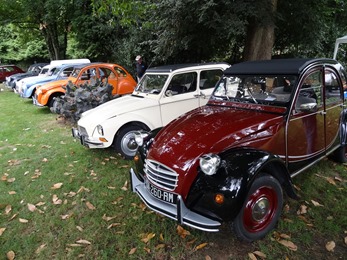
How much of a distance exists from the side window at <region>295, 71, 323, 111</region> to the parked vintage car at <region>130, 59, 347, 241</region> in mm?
13

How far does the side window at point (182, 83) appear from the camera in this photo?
18.6 feet

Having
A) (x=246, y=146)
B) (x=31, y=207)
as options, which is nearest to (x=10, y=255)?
(x=31, y=207)

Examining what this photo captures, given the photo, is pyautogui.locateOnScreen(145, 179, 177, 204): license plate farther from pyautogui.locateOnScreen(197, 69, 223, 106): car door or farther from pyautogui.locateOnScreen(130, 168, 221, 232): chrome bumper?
pyautogui.locateOnScreen(197, 69, 223, 106): car door

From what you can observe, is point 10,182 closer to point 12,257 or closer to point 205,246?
point 12,257

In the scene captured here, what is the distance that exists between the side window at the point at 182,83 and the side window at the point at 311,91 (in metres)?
2.58

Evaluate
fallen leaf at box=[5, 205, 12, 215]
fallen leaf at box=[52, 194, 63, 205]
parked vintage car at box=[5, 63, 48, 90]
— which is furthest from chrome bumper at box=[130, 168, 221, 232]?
parked vintage car at box=[5, 63, 48, 90]

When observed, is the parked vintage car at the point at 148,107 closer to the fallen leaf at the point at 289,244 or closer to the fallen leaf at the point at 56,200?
the fallen leaf at the point at 56,200

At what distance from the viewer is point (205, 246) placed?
3012mm

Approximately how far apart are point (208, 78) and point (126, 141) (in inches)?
89.2

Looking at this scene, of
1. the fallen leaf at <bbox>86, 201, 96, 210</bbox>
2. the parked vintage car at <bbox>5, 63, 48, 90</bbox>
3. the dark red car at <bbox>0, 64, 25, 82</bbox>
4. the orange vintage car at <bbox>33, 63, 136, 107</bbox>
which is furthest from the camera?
the dark red car at <bbox>0, 64, 25, 82</bbox>

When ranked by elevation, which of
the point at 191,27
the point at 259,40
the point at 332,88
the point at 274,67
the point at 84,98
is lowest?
the point at 84,98

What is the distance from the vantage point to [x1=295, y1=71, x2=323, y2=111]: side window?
11.7 feet

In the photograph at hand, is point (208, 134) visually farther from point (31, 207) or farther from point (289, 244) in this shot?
point (31, 207)

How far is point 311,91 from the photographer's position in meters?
3.76
